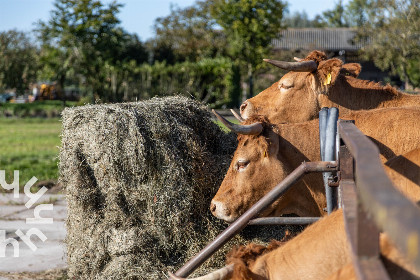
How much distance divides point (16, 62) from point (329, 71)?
36488 millimetres

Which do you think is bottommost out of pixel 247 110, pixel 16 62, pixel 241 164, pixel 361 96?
pixel 241 164

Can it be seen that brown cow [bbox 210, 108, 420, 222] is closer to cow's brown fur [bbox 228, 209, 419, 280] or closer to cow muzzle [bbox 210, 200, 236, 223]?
cow muzzle [bbox 210, 200, 236, 223]

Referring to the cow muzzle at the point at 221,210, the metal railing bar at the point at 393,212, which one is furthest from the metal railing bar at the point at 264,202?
the metal railing bar at the point at 393,212

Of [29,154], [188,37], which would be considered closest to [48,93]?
[188,37]

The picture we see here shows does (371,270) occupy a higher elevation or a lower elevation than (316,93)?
lower

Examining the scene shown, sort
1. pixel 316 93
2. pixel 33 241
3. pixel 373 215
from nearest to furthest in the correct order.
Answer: pixel 373 215 → pixel 316 93 → pixel 33 241

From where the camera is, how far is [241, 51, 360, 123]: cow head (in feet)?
19.2

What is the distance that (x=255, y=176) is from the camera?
4285 millimetres

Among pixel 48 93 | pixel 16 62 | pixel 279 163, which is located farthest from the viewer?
pixel 48 93

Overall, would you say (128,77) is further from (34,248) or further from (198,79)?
(34,248)

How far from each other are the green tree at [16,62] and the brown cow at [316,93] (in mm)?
35221

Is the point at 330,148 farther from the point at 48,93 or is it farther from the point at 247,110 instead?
the point at 48,93

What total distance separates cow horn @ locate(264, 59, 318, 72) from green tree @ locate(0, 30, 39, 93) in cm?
3546

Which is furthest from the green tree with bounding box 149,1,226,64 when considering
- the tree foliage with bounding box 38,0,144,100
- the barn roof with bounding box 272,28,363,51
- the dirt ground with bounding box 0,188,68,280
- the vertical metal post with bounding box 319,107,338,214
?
the vertical metal post with bounding box 319,107,338,214
